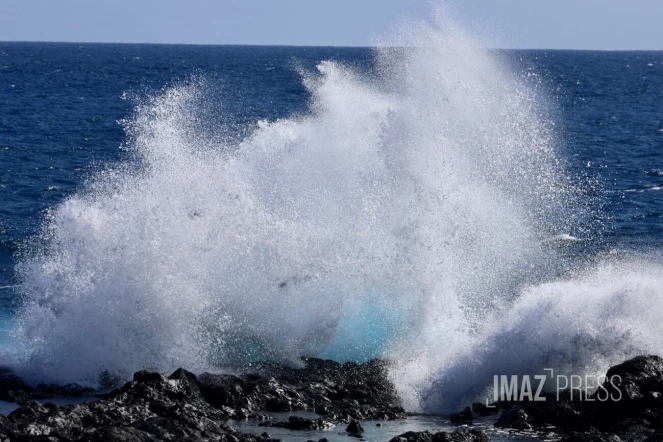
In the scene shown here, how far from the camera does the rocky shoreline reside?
15.0m

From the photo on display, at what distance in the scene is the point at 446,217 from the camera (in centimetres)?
2362

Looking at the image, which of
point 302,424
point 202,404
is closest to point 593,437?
point 302,424

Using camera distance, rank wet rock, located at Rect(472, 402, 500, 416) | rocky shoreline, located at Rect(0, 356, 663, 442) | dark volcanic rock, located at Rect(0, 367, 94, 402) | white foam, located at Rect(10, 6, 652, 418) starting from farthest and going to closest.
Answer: white foam, located at Rect(10, 6, 652, 418) < dark volcanic rock, located at Rect(0, 367, 94, 402) < wet rock, located at Rect(472, 402, 500, 416) < rocky shoreline, located at Rect(0, 356, 663, 442)

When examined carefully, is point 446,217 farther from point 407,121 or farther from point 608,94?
point 608,94

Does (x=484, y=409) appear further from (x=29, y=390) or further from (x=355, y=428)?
(x=29, y=390)

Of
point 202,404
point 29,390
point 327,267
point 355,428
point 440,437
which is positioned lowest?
point 440,437

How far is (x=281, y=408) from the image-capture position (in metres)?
17.7

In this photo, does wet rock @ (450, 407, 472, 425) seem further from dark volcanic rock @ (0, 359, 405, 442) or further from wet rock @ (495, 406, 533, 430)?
dark volcanic rock @ (0, 359, 405, 442)

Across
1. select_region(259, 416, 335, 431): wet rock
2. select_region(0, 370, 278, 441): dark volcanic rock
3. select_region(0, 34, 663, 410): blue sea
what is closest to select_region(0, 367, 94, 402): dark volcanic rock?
select_region(0, 34, 663, 410): blue sea

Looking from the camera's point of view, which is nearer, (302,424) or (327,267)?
(302,424)

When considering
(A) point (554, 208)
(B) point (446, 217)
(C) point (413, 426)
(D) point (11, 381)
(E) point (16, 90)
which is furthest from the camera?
(E) point (16, 90)

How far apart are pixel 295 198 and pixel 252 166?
1.23 m

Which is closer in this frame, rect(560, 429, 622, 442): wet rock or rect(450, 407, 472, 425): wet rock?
rect(560, 429, 622, 442): wet rock

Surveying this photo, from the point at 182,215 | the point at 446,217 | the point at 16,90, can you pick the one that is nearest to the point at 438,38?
the point at 446,217
